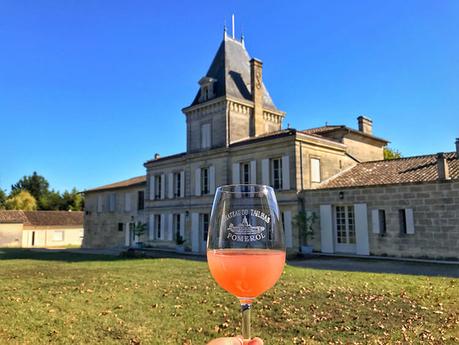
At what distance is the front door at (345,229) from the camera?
15.8 m

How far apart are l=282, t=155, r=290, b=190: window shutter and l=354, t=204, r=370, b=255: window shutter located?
10.6 feet

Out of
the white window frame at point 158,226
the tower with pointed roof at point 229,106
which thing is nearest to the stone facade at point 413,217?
the tower with pointed roof at point 229,106

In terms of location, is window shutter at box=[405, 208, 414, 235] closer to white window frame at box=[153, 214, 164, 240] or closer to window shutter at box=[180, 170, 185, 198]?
window shutter at box=[180, 170, 185, 198]

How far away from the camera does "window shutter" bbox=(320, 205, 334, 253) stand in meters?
15.9

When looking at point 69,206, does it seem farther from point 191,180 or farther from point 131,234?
point 191,180

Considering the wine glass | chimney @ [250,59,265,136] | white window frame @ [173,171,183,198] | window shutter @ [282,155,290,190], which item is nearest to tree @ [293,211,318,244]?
window shutter @ [282,155,290,190]

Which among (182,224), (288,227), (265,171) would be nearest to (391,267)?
(288,227)

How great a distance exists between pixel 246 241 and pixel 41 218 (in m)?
38.9

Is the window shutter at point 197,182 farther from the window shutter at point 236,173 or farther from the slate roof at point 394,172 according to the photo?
the slate roof at point 394,172

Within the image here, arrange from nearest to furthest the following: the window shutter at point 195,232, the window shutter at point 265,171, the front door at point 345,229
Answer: the front door at point 345,229 → the window shutter at point 265,171 → the window shutter at point 195,232

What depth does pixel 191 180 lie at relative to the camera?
870 inches

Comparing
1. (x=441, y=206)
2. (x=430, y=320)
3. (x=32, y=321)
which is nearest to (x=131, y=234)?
(x=441, y=206)

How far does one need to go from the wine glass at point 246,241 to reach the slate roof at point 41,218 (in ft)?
118

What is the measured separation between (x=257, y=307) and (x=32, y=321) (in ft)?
10.8
